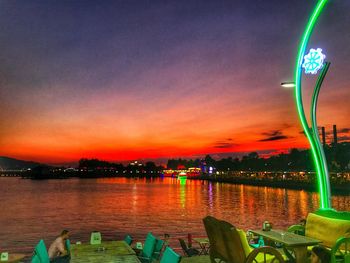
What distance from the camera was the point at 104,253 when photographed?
708cm

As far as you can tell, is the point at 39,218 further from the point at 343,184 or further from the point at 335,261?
the point at 343,184

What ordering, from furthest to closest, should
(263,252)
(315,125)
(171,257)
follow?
1. (315,125)
2. (263,252)
3. (171,257)

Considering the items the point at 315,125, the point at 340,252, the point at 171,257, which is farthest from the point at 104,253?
the point at 315,125

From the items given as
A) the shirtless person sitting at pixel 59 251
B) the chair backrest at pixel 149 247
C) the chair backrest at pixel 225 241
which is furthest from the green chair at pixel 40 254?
the chair backrest at pixel 225 241

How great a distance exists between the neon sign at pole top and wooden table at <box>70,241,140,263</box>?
6898mm

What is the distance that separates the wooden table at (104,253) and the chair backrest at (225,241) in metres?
1.80

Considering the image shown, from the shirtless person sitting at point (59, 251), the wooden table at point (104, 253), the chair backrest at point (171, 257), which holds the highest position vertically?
the chair backrest at point (171, 257)

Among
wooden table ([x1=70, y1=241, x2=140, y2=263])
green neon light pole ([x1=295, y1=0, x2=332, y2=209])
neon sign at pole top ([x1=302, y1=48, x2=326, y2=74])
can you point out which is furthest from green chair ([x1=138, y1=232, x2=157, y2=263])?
neon sign at pole top ([x1=302, y1=48, x2=326, y2=74])

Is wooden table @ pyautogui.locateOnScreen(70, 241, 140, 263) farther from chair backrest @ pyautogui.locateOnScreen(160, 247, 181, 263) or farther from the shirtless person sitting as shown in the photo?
the shirtless person sitting

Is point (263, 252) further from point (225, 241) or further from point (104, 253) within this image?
point (104, 253)

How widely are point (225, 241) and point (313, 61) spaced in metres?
5.83

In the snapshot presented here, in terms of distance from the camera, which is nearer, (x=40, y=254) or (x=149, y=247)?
(x=40, y=254)

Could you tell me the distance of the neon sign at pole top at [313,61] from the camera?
399 inches

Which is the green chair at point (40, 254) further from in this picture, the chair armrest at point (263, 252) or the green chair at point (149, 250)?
the chair armrest at point (263, 252)
